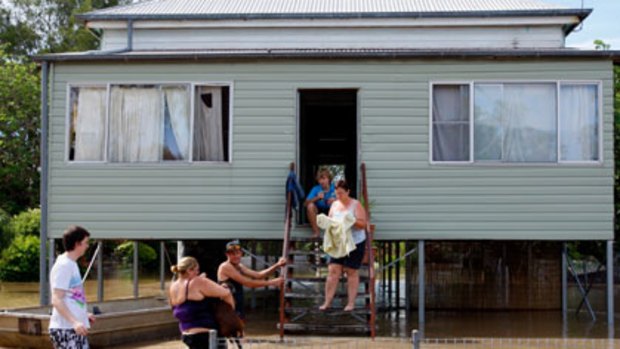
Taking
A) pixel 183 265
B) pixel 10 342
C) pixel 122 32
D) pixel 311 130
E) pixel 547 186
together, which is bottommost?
pixel 10 342

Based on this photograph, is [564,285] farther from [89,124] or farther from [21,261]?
[21,261]

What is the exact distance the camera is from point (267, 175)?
1417 cm

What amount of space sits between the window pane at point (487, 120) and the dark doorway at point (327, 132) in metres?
2.28

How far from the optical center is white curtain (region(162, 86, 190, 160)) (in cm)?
1434

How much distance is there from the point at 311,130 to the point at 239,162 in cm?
705

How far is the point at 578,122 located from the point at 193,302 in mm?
8774

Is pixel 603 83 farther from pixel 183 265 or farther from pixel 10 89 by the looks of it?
pixel 10 89

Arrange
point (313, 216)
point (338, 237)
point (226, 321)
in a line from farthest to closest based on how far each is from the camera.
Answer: point (313, 216) < point (338, 237) < point (226, 321)

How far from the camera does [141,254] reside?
33.7 metres

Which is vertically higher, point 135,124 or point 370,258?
point 135,124

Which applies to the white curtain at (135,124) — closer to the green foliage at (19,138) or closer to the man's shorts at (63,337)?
the man's shorts at (63,337)

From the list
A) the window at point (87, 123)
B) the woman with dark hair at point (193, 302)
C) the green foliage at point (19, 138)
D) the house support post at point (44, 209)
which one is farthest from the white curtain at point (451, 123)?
the green foliage at point (19, 138)

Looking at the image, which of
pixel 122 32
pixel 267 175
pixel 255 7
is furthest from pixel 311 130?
pixel 267 175

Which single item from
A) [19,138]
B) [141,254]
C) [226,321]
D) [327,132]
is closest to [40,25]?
[19,138]
